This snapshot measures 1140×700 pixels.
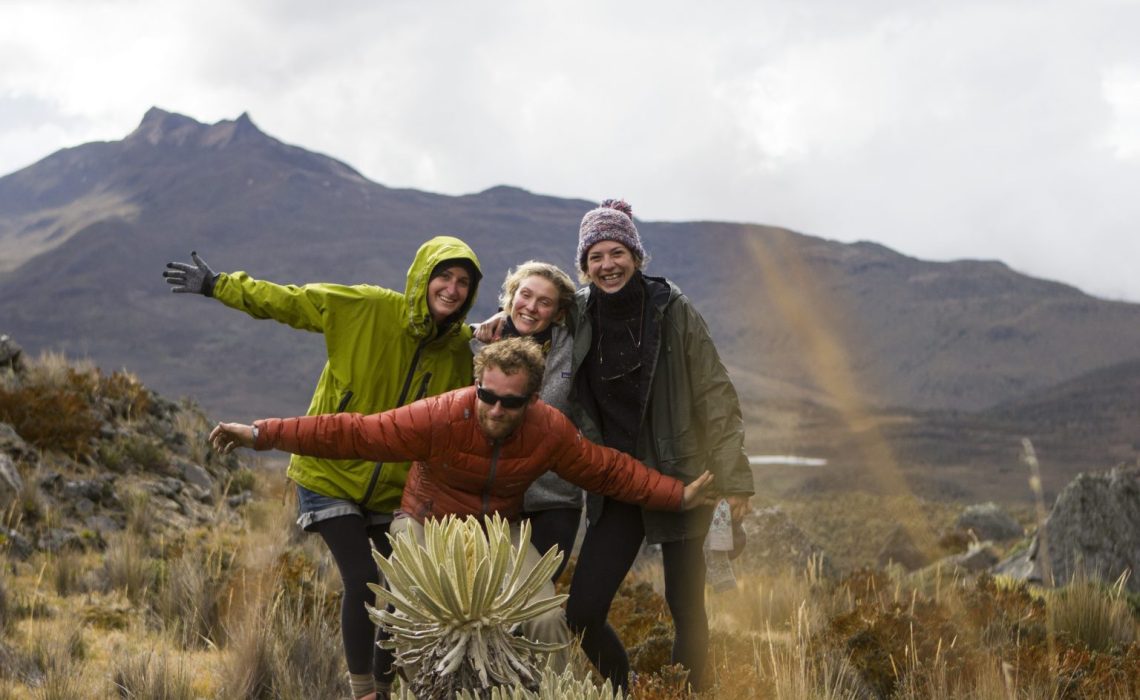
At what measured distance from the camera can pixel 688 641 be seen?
3518 mm

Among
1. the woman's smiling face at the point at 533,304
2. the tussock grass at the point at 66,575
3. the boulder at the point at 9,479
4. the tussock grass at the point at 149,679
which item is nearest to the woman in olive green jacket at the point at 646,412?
the woman's smiling face at the point at 533,304

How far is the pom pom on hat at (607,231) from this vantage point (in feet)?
11.6

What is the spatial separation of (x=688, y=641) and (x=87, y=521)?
5.74m

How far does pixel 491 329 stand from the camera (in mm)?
3680

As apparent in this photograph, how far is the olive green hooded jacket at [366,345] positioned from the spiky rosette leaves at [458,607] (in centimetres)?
143

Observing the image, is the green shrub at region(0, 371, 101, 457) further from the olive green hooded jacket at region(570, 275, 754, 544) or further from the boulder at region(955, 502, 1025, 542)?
the boulder at region(955, 502, 1025, 542)

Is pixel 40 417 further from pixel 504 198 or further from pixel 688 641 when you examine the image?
pixel 504 198

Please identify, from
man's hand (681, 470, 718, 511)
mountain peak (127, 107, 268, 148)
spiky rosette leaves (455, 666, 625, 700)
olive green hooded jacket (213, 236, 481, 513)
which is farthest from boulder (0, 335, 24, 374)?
mountain peak (127, 107, 268, 148)

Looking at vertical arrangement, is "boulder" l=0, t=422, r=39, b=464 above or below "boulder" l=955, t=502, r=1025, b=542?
above

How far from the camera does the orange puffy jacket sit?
9.67ft

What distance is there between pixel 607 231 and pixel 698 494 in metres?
1.02

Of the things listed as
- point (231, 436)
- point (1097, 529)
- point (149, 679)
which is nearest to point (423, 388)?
point (231, 436)

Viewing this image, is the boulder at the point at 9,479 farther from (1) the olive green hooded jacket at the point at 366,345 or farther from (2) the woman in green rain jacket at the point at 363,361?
(1) the olive green hooded jacket at the point at 366,345

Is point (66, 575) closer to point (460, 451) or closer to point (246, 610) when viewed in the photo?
point (246, 610)
